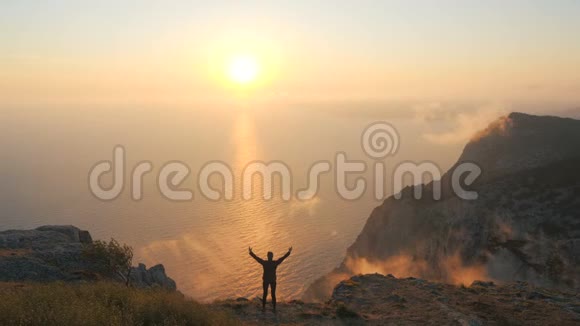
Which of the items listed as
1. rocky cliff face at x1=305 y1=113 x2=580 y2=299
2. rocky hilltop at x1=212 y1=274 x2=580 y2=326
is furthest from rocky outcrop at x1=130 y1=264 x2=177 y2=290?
rocky cliff face at x1=305 y1=113 x2=580 y2=299

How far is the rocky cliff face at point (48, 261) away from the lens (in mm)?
21109

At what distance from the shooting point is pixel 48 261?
22672mm

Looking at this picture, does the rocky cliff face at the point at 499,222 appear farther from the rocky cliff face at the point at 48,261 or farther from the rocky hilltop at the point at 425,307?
the rocky cliff face at the point at 48,261

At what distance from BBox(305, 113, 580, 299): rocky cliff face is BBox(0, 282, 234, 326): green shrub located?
43810 mm

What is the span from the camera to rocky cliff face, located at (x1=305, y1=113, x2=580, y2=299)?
46.7 m

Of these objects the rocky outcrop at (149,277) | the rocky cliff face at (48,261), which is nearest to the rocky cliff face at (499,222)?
the rocky outcrop at (149,277)

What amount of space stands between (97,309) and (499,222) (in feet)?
182

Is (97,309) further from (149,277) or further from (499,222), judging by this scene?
(499,222)

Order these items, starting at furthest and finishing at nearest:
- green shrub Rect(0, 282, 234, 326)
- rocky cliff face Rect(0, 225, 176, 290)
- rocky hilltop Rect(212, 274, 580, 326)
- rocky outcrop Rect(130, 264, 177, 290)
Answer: rocky outcrop Rect(130, 264, 177, 290) < rocky cliff face Rect(0, 225, 176, 290) < rocky hilltop Rect(212, 274, 580, 326) < green shrub Rect(0, 282, 234, 326)

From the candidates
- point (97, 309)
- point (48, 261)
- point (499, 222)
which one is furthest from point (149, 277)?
point (499, 222)

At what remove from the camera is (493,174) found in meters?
66.0

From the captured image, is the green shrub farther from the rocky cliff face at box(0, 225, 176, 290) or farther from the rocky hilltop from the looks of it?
the rocky cliff face at box(0, 225, 176, 290)

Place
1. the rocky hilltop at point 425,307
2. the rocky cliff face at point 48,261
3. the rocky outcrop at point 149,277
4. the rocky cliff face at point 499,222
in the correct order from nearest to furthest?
the rocky hilltop at point 425,307, the rocky cliff face at point 48,261, the rocky outcrop at point 149,277, the rocky cliff face at point 499,222

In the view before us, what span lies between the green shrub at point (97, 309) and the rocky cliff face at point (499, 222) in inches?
1725
